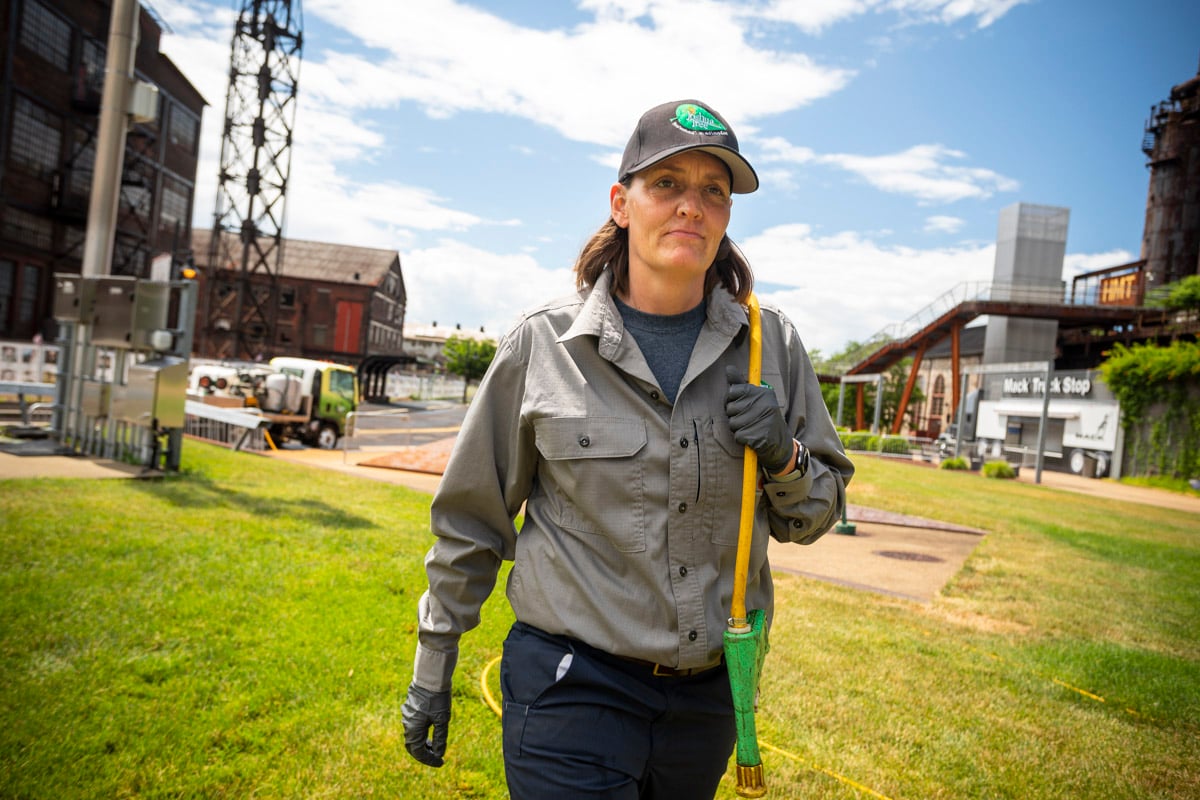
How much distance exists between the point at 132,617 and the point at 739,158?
450 centimetres

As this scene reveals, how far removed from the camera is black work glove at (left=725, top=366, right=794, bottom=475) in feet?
6.33

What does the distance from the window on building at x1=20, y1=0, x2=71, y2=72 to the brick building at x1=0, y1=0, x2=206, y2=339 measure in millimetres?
34

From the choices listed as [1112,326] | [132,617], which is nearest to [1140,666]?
[132,617]

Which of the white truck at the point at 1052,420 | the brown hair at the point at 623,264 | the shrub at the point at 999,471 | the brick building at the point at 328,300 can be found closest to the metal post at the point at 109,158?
the brown hair at the point at 623,264

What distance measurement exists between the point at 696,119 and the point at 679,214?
0.83 ft

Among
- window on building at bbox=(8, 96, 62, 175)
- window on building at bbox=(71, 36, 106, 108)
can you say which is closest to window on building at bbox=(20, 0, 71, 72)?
window on building at bbox=(71, 36, 106, 108)

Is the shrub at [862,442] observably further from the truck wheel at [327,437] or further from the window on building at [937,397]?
the window on building at [937,397]

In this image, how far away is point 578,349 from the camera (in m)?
2.08

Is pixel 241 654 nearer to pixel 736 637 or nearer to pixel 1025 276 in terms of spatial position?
pixel 736 637

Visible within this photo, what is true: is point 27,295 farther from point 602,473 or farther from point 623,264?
point 602,473

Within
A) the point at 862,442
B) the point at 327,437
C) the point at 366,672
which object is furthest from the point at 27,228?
the point at 862,442

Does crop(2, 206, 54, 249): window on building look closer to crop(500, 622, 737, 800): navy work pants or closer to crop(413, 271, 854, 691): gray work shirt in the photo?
crop(413, 271, 854, 691): gray work shirt

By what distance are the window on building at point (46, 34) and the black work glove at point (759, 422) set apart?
34014mm

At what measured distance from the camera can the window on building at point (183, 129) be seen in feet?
124
